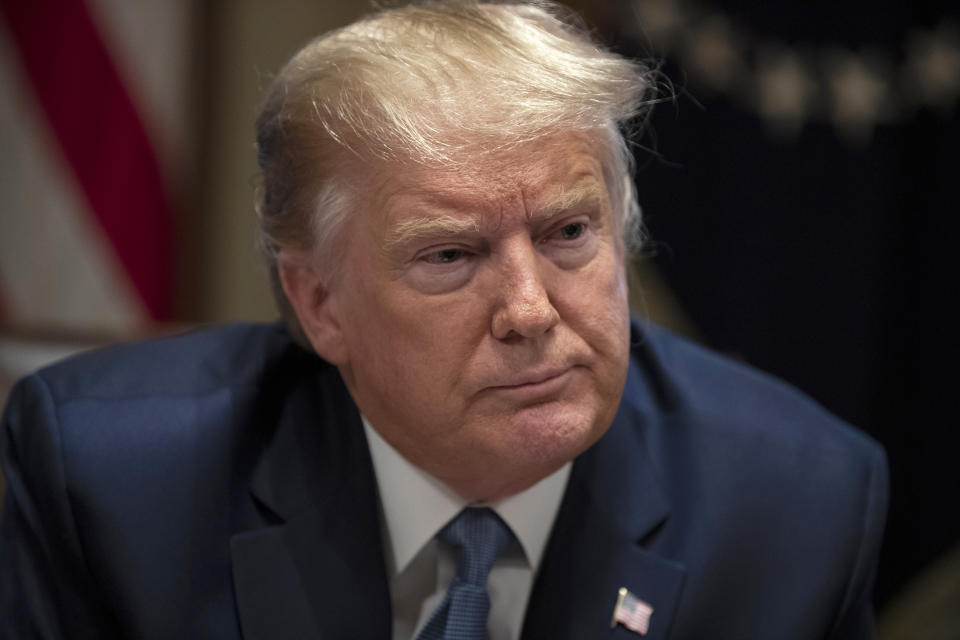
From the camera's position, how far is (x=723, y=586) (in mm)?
1713

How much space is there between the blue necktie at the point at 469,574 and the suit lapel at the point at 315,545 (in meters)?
0.10

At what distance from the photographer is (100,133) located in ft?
11.2

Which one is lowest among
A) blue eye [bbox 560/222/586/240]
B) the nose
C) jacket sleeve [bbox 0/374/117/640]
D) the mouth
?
jacket sleeve [bbox 0/374/117/640]

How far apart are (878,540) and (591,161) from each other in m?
0.92

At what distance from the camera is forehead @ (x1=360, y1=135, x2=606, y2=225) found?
56.3 inches

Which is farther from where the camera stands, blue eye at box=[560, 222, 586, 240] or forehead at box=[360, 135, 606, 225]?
blue eye at box=[560, 222, 586, 240]

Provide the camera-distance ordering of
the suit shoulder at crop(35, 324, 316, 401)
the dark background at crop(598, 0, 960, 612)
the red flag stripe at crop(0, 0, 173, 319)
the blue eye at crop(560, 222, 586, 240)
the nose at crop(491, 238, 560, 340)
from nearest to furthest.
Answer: the nose at crop(491, 238, 560, 340)
the blue eye at crop(560, 222, 586, 240)
the suit shoulder at crop(35, 324, 316, 401)
the dark background at crop(598, 0, 960, 612)
the red flag stripe at crop(0, 0, 173, 319)

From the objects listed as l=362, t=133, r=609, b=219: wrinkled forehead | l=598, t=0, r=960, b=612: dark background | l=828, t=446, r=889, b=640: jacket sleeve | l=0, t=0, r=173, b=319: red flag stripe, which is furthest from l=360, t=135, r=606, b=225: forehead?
l=0, t=0, r=173, b=319: red flag stripe

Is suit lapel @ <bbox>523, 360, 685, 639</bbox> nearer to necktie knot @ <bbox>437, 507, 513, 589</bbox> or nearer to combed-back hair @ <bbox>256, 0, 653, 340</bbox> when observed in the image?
necktie knot @ <bbox>437, 507, 513, 589</bbox>

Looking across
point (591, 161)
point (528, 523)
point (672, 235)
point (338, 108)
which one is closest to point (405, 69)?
point (338, 108)

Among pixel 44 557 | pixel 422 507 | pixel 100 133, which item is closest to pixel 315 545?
pixel 422 507

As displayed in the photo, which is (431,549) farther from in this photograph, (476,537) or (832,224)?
(832,224)

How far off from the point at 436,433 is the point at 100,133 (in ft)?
7.90

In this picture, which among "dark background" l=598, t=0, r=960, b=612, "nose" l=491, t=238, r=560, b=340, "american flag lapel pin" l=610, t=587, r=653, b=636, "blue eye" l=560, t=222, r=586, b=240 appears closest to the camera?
"nose" l=491, t=238, r=560, b=340
